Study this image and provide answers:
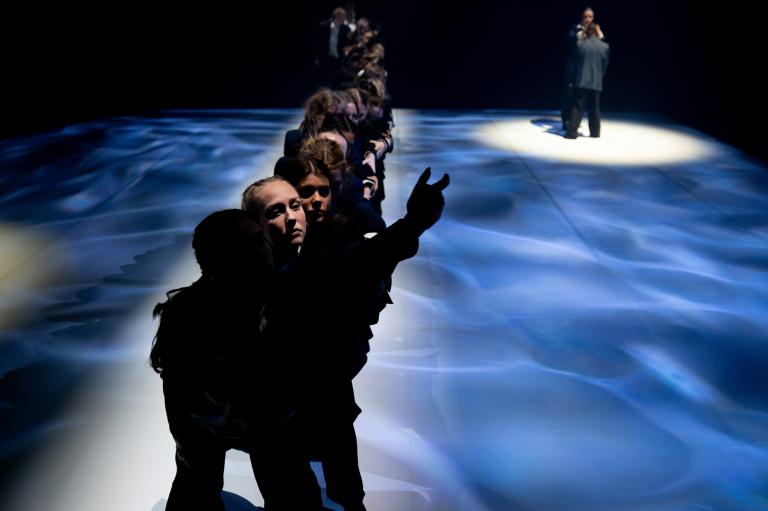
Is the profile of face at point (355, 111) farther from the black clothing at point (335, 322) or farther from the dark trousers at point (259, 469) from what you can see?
the dark trousers at point (259, 469)

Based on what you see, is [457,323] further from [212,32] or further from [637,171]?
[212,32]

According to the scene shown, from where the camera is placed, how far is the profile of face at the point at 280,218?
8.52ft

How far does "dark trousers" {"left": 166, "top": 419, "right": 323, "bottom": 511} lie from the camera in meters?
1.98

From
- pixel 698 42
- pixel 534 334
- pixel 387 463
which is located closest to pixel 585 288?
pixel 534 334

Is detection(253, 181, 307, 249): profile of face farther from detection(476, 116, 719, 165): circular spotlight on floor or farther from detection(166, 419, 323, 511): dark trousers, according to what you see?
detection(476, 116, 719, 165): circular spotlight on floor

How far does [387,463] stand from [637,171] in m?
6.34

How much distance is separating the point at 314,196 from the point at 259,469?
1.25 m

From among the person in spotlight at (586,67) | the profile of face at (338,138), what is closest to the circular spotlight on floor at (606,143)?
the person in spotlight at (586,67)

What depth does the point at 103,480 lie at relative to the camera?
2.93 m

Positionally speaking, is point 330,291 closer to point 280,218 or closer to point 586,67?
point 280,218

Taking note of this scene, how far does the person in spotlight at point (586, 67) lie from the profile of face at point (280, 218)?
8134 mm

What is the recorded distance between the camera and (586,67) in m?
9.84

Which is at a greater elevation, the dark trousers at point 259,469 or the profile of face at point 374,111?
the profile of face at point 374,111

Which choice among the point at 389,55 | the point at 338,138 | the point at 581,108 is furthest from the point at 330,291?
the point at 389,55
